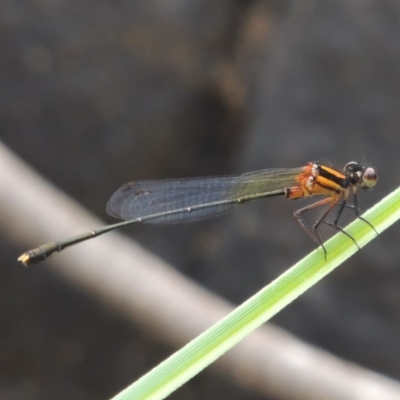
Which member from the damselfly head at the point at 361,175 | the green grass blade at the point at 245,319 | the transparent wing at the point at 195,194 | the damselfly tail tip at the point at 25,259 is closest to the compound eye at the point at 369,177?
the damselfly head at the point at 361,175

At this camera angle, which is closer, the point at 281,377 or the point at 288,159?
the point at 281,377

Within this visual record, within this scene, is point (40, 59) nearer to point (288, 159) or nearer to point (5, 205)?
point (5, 205)

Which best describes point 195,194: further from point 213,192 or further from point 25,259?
point 25,259

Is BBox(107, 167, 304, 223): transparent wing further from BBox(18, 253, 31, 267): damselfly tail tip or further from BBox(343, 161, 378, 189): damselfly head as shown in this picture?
BBox(18, 253, 31, 267): damselfly tail tip

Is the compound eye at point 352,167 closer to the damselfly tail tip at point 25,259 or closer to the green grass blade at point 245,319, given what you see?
the green grass blade at point 245,319

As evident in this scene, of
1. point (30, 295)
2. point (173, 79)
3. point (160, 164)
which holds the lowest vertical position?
point (30, 295)

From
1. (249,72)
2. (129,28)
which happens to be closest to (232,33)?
(249,72)
